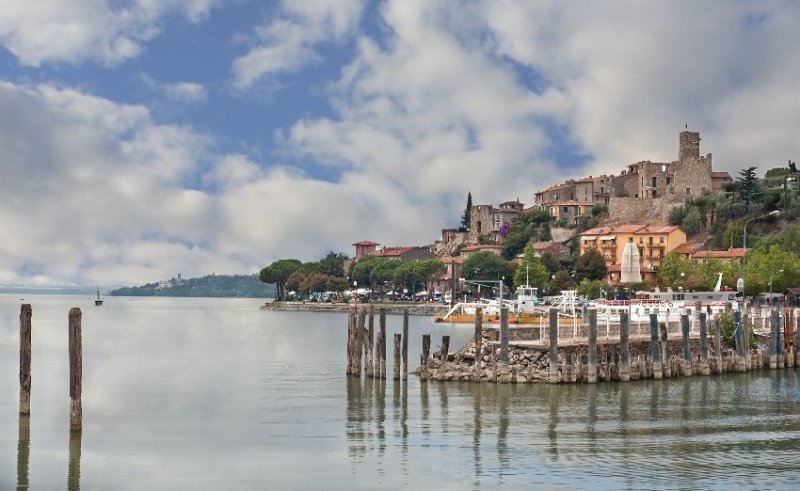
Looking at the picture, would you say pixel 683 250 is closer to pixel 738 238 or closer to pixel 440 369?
pixel 738 238

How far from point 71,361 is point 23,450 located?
8.44ft

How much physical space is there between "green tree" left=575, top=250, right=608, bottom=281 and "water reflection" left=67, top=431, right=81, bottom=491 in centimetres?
11716

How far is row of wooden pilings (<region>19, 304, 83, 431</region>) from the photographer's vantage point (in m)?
28.6

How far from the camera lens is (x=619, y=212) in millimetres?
173625

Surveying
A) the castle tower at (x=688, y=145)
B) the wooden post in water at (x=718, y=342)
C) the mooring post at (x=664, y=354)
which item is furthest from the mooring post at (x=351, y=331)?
Answer: the castle tower at (x=688, y=145)

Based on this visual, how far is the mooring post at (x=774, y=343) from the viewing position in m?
50.1

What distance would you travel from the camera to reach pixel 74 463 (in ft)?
89.4

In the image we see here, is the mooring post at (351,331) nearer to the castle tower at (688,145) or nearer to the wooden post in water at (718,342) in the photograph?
the wooden post in water at (718,342)

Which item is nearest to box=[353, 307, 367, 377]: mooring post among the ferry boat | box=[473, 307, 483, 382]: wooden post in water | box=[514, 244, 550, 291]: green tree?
box=[473, 307, 483, 382]: wooden post in water

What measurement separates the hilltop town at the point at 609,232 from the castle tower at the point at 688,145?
0.15 meters

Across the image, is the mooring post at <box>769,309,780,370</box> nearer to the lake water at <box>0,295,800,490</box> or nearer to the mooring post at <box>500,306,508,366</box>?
the lake water at <box>0,295,800,490</box>

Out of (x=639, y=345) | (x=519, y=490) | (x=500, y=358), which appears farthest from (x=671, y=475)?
(x=639, y=345)

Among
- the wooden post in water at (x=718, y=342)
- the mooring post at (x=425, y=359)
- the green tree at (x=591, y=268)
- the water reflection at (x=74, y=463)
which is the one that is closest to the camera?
the water reflection at (x=74, y=463)

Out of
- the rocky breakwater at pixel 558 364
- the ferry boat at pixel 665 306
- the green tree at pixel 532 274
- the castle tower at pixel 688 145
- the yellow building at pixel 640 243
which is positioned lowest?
the rocky breakwater at pixel 558 364
